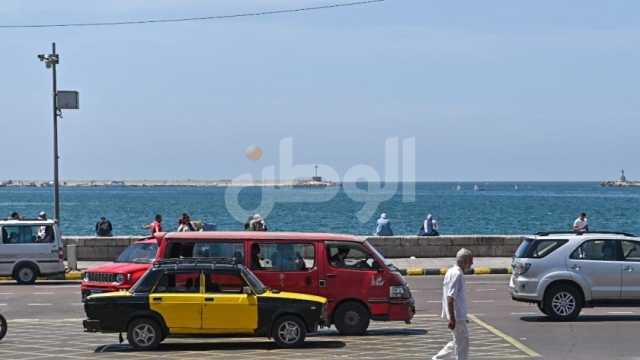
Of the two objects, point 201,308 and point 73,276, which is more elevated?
point 201,308

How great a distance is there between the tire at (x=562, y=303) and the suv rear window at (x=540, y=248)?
0.66m

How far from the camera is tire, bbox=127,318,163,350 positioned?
16.3 meters

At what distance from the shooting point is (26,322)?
20219 mm

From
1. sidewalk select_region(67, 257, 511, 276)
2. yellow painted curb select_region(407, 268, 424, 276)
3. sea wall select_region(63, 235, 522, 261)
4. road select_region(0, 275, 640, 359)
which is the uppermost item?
sea wall select_region(63, 235, 522, 261)

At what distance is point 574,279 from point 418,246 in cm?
1571

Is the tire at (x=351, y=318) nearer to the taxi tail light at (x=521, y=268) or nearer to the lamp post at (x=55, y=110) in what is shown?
the taxi tail light at (x=521, y=268)

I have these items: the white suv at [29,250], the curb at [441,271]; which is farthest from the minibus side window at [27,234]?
the curb at [441,271]

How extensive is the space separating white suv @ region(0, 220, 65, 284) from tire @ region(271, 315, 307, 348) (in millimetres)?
15125

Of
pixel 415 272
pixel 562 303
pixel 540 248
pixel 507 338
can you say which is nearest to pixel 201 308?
pixel 507 338

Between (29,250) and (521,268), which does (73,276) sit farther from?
(521,268)

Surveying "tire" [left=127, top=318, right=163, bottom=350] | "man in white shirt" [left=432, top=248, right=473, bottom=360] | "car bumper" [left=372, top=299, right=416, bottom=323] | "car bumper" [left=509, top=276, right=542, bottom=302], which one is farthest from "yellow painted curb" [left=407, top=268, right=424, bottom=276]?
"man in white shirt" [left=432, top=248, right=473, bottom=360]

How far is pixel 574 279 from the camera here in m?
20.0

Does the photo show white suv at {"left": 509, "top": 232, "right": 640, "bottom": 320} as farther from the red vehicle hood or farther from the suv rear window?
the red vehicle hood

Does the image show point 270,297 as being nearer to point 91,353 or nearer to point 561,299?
point 91,353
